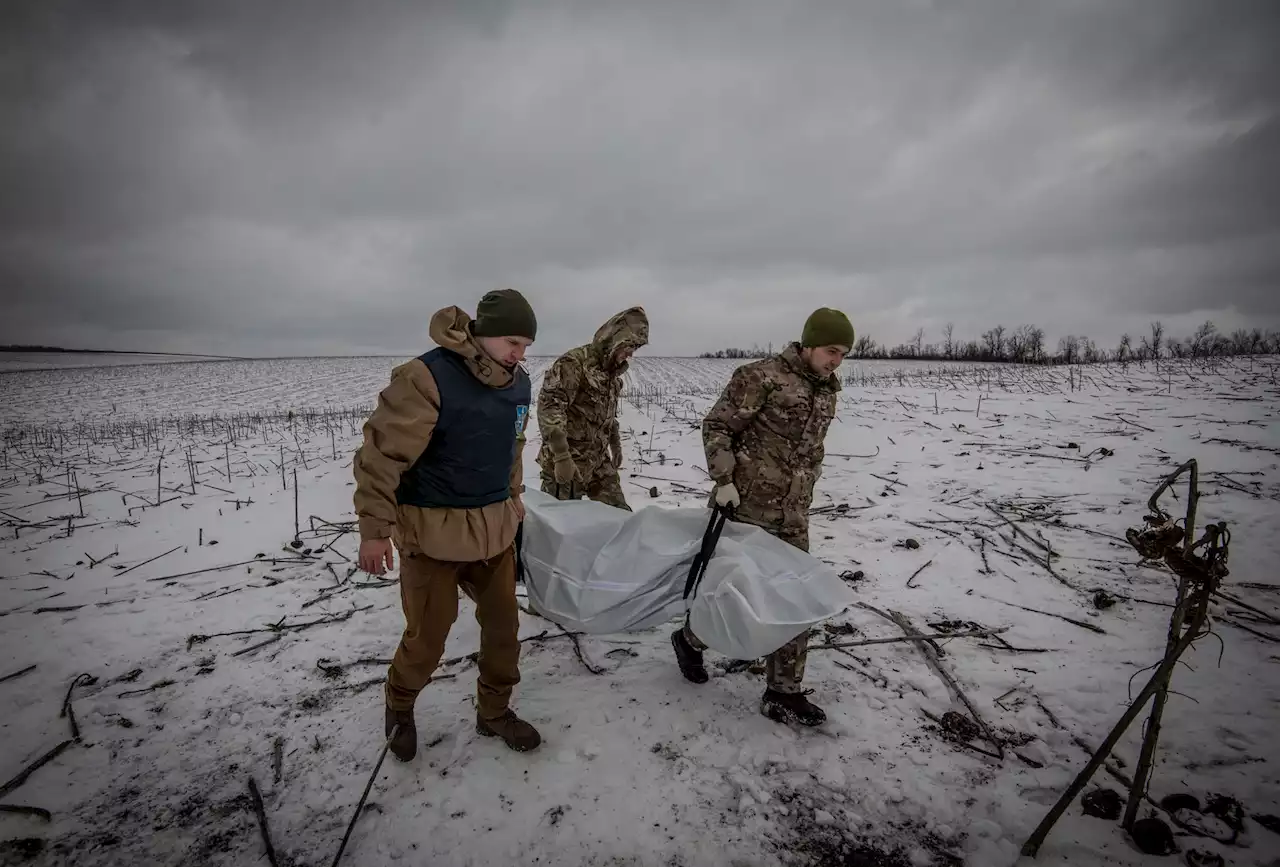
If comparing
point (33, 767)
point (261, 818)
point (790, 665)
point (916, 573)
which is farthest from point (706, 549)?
point (33, 767)

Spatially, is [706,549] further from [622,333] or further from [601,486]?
[622,333]

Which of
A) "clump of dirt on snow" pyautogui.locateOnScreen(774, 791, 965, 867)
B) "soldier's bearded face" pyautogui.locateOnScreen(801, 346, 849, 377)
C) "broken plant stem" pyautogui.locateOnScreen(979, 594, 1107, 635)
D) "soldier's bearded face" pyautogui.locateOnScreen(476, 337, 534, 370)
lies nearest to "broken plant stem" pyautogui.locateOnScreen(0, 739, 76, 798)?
"soldier's bearded face" pyautogui.locateOnScreen(476, 337, 534, 370)

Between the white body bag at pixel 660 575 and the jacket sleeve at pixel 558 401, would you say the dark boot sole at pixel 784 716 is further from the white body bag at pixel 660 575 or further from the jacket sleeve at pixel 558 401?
the jacket sleeve at pixel 558 401

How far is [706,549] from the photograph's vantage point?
119 inches

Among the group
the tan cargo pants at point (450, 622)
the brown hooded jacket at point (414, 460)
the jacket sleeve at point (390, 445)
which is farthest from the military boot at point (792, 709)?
the jacket sleeve at point (390, 445)

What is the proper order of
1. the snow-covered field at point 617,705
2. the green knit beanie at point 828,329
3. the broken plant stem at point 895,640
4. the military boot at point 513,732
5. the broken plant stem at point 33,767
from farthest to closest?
the broken plant stem at point 895,640
the green knit beanie at point 828,329
the military boot at point 513,732
the broken plant stem at point 33,767
the snow-covered field at point 617,705

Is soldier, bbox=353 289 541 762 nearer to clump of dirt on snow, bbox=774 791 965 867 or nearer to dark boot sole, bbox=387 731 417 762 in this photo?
dark boot sole, bbox=387 731 417 762

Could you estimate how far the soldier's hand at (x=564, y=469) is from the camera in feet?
12.7

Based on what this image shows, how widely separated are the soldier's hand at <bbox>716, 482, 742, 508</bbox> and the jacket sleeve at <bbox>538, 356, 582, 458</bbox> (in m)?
1.38

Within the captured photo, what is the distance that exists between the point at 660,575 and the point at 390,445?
66.4 inches

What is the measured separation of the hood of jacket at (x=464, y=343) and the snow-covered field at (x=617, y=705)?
2012mm

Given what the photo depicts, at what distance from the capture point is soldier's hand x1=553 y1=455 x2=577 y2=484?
152 inches

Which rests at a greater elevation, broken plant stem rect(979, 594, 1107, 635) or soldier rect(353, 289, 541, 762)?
soldier rect(353, 289, 541, 762)

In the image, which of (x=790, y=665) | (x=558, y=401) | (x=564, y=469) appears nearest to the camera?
(x=790, y=665)
